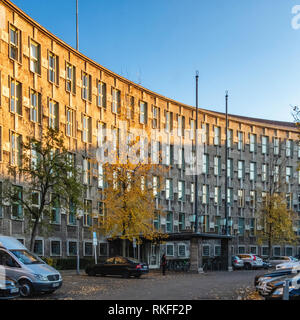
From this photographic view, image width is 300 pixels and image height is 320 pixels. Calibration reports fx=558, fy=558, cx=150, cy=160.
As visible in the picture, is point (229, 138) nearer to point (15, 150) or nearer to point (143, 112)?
point (143, 112)

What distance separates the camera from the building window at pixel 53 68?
4384 cm

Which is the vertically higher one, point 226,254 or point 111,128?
point 111,128

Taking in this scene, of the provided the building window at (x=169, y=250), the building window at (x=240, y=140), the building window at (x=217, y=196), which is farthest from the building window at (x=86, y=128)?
the building window at (x=240, y=140)

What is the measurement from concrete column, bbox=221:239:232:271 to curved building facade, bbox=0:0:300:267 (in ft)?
25.0

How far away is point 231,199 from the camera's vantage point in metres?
67.4

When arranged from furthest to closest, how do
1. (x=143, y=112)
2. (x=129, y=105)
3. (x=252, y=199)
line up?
(x=252, y=199) → (x=143, y=112) → (x=129, y=105)

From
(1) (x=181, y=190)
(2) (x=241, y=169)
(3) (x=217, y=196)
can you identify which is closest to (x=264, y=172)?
(2) (x=241, y=169)

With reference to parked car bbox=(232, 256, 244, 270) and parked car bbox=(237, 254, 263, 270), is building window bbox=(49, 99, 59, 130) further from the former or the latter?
parked car bbox=(237, 254, 263, 270)

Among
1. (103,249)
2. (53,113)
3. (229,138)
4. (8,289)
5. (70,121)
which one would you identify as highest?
(53,113)

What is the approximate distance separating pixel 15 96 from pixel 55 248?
1221cm

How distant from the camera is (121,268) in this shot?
114 feet

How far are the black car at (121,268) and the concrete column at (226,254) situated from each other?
13539 millimetres

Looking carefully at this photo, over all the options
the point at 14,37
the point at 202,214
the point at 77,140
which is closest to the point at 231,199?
the point at 202,214
